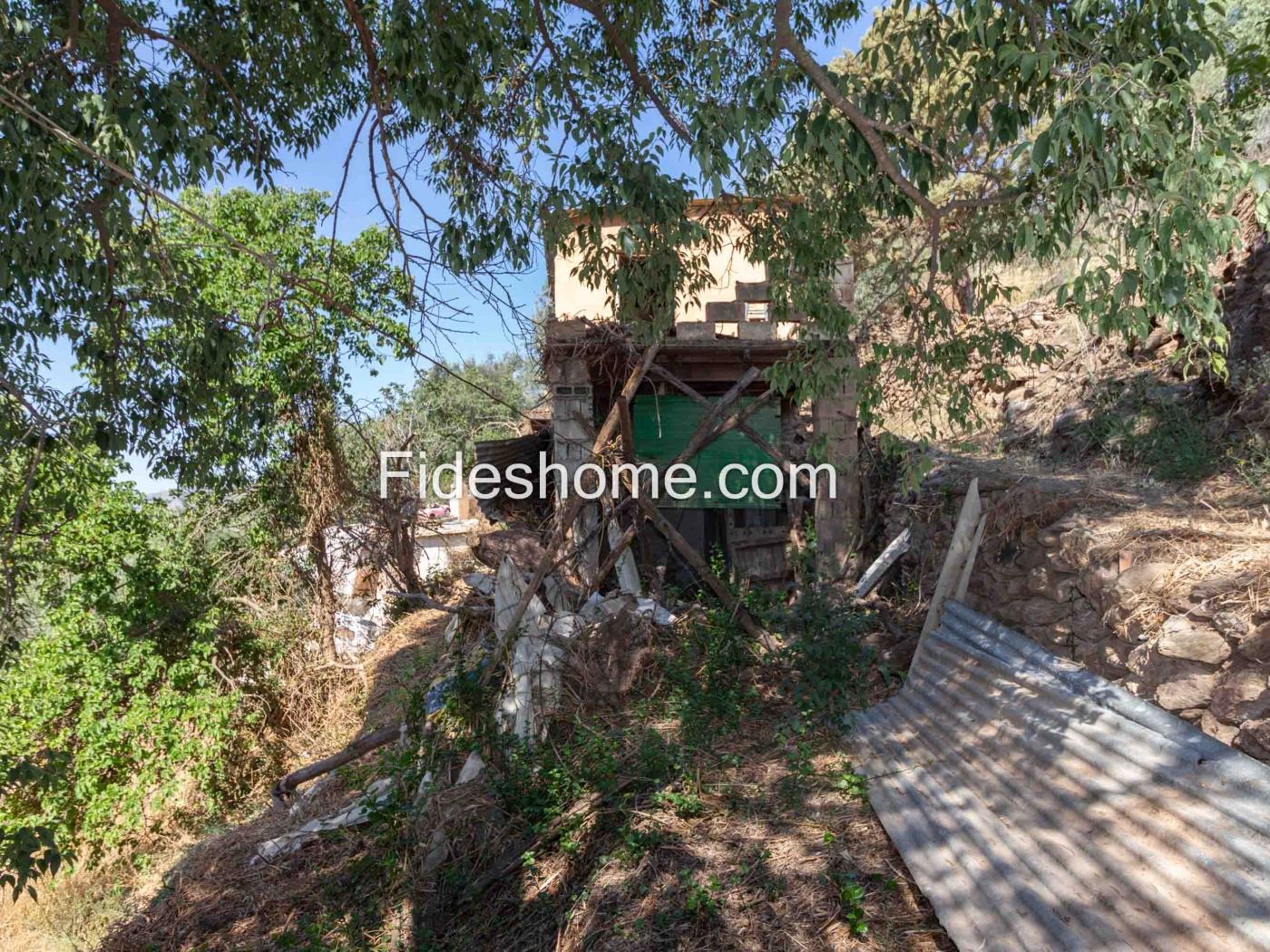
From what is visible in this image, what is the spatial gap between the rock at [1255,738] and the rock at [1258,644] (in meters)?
0.26

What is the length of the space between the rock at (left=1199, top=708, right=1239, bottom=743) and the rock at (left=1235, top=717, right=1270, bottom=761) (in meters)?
0.05

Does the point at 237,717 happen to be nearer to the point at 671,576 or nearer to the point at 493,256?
the point at 671,576

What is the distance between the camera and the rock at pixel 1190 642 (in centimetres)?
351

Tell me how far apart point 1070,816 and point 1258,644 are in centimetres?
108

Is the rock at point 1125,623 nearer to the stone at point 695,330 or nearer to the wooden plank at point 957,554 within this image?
the wooden plank at point 957,554

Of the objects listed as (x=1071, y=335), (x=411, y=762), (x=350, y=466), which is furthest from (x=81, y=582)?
(x=1071, y=335)

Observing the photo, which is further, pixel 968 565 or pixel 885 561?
pixel 885 561

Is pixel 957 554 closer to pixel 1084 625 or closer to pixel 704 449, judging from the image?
pixel 1084 625

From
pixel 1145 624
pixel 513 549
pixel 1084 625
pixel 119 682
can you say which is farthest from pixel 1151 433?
pixel 119 682

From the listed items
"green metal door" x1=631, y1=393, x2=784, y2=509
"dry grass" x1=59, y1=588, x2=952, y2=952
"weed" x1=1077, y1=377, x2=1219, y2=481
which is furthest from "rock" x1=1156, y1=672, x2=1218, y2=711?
"green metal door" x1=631, y1=393, x2=784, y2=509

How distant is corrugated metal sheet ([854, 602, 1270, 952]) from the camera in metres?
2.49

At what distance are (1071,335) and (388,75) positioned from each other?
27.7 feet

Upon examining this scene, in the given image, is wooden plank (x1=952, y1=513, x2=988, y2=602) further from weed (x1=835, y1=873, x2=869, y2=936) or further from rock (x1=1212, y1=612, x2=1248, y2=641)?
weed (x1=835, y1=873, x2=869, y2=936)

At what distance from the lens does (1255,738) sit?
321cm
